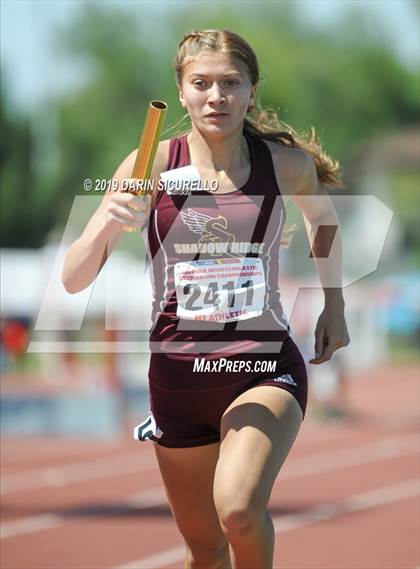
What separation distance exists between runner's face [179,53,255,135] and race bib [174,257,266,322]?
425 millimetres

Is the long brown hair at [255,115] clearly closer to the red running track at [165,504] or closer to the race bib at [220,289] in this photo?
the race bib at [220,289]

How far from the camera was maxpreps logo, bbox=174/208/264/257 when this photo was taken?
141 inches

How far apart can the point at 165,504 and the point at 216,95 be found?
4.86 metres

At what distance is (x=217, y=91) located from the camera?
11.8 ft

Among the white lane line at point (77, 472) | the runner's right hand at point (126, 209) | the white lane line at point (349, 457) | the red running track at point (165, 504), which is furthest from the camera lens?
the white lane line at point (349, 457)

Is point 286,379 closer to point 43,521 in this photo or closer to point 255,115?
point 255,115

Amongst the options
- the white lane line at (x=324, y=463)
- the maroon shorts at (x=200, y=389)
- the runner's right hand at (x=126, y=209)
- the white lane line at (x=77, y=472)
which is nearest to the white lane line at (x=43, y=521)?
the white lane line at (x=324, y=463)

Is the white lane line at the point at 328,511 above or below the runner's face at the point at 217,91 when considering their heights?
below

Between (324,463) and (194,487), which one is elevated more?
(194,487)

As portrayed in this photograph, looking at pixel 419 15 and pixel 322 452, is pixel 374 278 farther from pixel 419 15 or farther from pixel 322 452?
pixel 419 15

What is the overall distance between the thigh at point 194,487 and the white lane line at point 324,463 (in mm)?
3399

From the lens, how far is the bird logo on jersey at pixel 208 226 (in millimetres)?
3578

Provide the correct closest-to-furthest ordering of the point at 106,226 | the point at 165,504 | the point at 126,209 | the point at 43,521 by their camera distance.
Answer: the point at 126,209, the point at 106,226, the point at 43,521, the point at 165,504

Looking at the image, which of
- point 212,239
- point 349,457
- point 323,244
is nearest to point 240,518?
point 212,239
